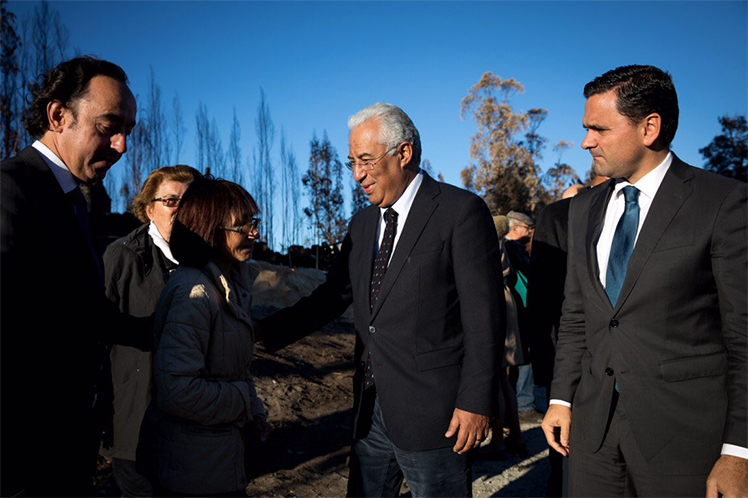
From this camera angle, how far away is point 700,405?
201cm

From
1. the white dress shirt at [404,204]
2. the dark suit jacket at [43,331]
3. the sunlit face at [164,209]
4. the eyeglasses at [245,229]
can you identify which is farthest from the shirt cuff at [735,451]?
the sunlit face at [164,209]

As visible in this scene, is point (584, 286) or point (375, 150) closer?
→ point (584, 286)

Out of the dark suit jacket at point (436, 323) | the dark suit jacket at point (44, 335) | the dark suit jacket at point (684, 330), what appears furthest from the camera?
the dark suit jacket at point (436, 323)

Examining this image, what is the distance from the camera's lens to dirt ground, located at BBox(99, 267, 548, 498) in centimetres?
446

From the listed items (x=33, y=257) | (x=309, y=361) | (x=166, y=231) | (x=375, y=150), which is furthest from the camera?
(x=309, y=361)

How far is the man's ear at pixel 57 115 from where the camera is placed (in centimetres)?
211

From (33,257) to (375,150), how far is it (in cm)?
163

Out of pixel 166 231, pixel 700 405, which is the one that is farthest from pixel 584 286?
pixel 166 231

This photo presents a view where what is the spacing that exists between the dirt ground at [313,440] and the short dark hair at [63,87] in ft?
9.95

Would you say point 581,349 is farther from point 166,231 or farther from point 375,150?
point 166,231

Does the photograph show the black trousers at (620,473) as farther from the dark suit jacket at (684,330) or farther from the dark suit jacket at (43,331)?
the dark suit jacket at (43,331)

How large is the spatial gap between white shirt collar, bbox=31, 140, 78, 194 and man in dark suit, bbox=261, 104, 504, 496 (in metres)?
1.37

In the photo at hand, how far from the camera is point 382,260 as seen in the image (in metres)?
2.76

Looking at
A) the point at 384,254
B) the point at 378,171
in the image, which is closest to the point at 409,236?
the point at 384,254
